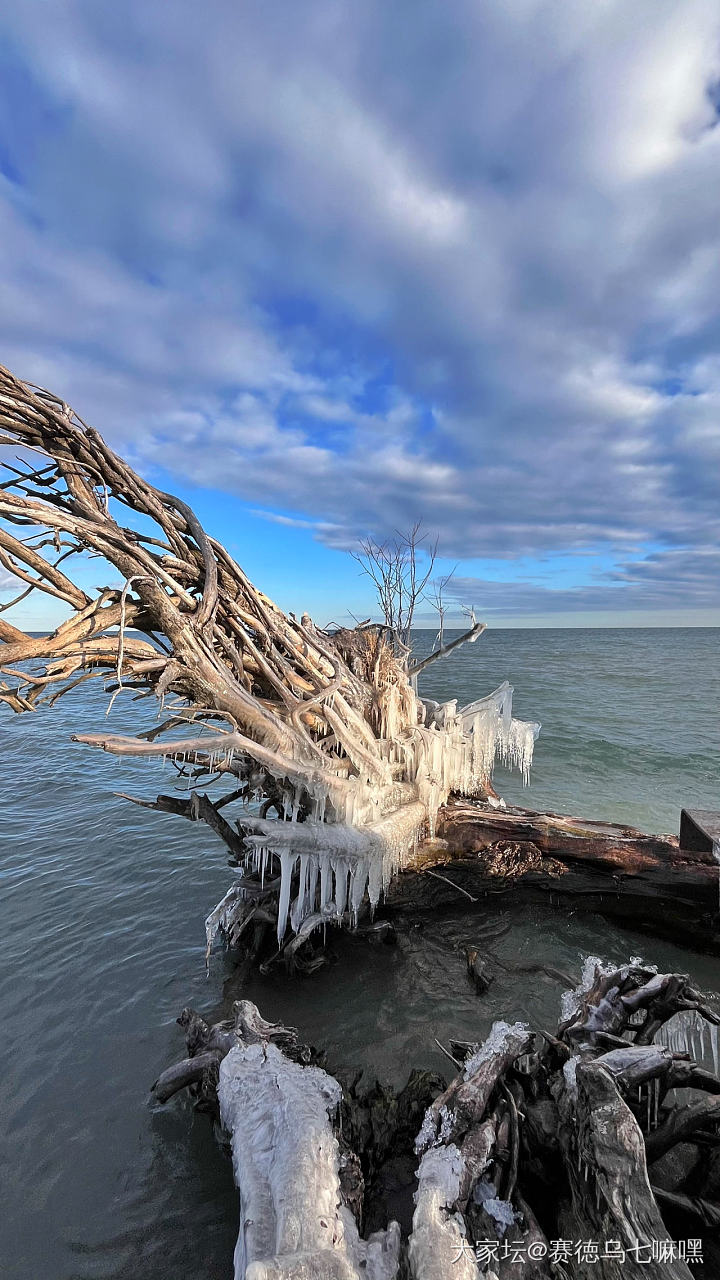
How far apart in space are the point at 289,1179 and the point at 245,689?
11.8 ft

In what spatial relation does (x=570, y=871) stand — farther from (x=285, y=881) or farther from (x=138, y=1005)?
(x=138, y=1005)

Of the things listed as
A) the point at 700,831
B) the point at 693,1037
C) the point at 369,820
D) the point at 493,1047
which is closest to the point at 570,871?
the point at 700,831

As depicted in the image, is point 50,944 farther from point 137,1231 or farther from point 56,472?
point 56,472

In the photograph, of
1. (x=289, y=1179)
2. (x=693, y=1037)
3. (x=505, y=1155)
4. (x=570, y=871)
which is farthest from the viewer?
(x=570, y=871)

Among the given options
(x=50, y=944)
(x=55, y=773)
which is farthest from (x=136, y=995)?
(x=55, y=773)

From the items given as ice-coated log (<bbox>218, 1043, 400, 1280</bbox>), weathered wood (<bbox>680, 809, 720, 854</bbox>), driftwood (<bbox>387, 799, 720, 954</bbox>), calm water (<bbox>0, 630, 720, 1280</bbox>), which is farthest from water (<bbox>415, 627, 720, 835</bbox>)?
ice-coated log (<bbox>218, 1043, 400, 1280</bbox>)

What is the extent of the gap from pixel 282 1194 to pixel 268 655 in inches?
165

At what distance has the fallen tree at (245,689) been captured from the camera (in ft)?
13.3

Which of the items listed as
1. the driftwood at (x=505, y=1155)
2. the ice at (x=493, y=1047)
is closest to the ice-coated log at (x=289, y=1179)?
the driftwood at (x=505, y=1155)

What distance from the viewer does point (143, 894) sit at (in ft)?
25.8

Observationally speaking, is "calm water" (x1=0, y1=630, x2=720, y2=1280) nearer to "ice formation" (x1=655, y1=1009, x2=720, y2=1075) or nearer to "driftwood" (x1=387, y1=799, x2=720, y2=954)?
"driftwood" (x1=387, y1=799, x2=720, y2=954)

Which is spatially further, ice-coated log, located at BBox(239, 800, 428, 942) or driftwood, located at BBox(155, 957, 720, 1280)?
ice-coated log, located at BBox(239, 800, 428, 942)

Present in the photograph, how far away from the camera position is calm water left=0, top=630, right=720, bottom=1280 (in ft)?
11.4

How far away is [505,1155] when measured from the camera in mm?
2893
